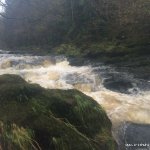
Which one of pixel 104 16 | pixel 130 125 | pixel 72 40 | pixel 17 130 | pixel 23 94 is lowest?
pixel 130 125

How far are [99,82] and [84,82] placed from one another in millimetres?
627

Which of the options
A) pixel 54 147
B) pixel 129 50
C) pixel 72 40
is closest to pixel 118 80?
pixel 129 50

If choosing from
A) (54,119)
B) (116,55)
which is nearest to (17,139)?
(54,119)

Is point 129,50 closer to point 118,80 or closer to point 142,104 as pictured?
point 118,80

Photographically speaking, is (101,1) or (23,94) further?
(101,1)

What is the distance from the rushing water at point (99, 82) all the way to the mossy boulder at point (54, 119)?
105 centimetres

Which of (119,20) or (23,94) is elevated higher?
(119,20)

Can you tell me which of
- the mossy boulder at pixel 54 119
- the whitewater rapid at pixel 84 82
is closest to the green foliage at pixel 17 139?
the mossy boulder at pixel 54 119

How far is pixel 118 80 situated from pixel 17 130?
297 inches

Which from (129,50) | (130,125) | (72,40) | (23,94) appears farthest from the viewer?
(72,40)

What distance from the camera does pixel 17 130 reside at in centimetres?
502

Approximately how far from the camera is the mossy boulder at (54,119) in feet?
16.7

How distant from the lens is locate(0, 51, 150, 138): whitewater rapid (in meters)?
7.82

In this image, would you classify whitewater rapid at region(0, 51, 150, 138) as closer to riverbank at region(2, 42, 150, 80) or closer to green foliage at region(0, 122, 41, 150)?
riverbank at region(2, 42, 150, 80)
